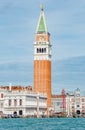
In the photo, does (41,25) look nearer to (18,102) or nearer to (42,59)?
(42,59)

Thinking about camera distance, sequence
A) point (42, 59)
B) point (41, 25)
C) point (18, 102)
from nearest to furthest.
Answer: point (18, 102) → point (42, 59) → point (41, 25)

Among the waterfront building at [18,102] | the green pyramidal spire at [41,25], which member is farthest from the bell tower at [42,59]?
the waterfront building at [18,102]

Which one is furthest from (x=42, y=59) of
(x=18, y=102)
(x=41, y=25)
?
(x=18, y=102)

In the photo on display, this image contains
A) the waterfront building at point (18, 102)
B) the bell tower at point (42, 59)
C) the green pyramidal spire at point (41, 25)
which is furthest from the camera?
the green pyramidal spire at point (41, 25)

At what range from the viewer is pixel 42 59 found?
167m

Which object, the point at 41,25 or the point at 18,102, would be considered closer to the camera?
the point at 18,102

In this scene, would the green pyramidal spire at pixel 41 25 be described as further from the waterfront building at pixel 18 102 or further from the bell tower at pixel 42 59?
the waterfront building at pixel 18 102

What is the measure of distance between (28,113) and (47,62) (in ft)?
67.1

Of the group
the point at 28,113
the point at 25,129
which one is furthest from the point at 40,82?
the point at 25,129

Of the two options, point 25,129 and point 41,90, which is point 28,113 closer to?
point 41,90

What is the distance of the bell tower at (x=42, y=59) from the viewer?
6462 inches

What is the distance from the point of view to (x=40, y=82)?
538ft

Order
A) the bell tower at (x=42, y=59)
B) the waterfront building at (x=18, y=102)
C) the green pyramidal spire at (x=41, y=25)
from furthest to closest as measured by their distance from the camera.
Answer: the green pyramidal spire at (x=41, y=25), the bell tower at (x=42, y=59), the waterfront building at (x=18, y=102)

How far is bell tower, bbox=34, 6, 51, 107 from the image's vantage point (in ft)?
538
